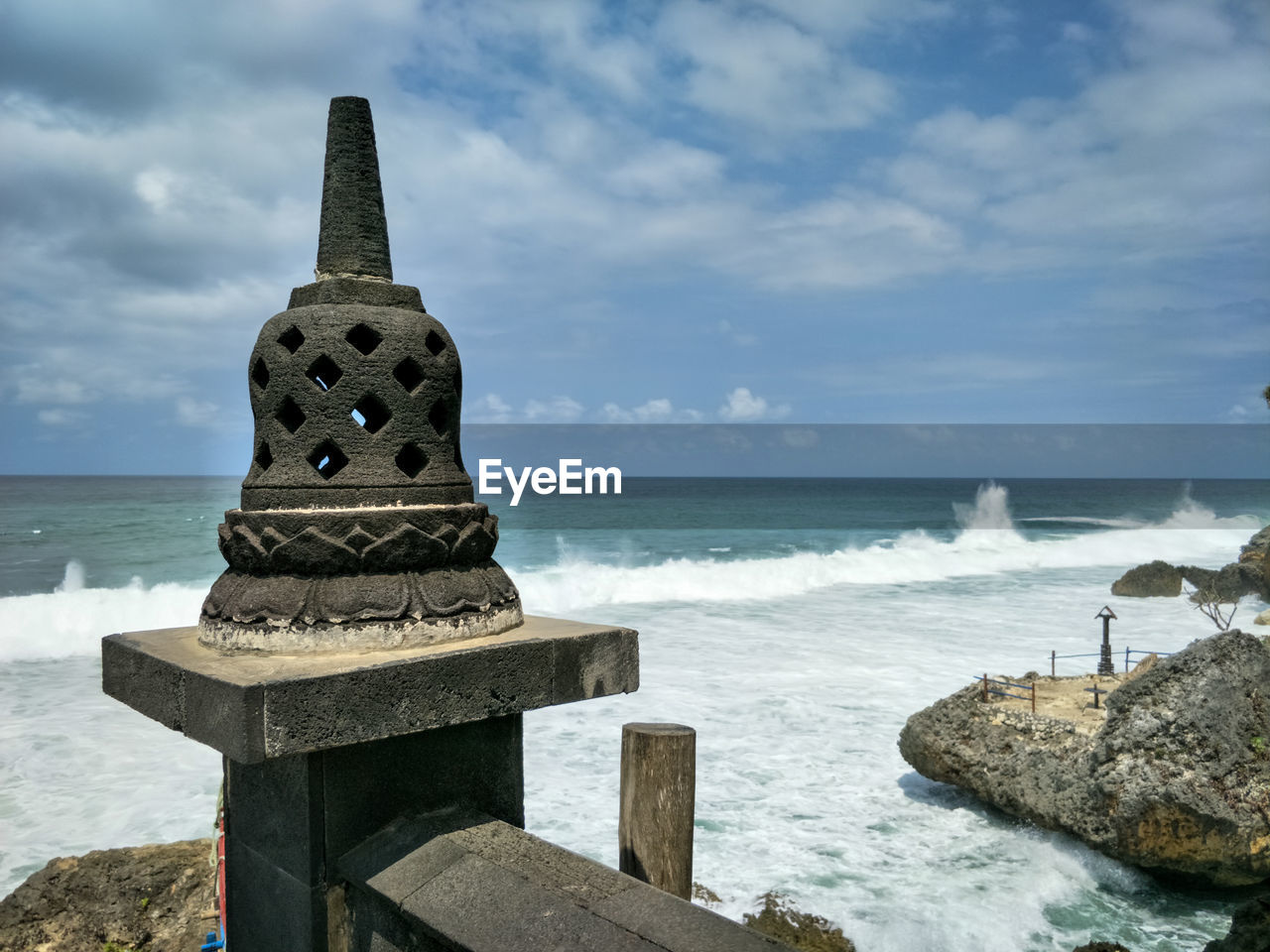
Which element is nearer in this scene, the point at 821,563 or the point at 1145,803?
the point at 1145,803

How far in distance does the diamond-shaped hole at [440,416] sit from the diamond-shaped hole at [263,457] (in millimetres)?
543

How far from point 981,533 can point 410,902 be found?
63544 mm

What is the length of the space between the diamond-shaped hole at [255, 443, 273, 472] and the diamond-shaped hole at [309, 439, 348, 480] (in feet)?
0.62

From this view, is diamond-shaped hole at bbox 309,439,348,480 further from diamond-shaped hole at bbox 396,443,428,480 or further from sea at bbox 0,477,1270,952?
sea at bbox 0,477,1270,952

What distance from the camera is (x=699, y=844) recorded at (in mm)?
11633

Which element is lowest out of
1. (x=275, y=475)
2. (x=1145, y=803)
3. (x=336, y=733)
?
(x=1145, y=803)

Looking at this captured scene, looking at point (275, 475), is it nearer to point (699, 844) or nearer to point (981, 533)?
point (699, 844)

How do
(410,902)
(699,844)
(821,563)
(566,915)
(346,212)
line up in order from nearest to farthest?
(566,915) < (410,902) < (346,212) < (699,844) < (821,563)

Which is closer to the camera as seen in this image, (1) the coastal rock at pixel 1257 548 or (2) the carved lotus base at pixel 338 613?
(2) the carved lotus base at pixel 338 613

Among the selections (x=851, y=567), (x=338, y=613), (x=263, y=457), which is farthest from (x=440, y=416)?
(x=851, y=567)

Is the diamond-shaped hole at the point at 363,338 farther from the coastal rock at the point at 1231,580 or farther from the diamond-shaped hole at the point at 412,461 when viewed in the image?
the coastal rock at the point at 1231,580

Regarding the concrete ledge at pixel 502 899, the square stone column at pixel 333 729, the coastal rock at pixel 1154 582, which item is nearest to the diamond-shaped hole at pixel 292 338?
the square stone column at pixel 333 729

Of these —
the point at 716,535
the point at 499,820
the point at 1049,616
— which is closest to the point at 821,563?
the point at 1049,616

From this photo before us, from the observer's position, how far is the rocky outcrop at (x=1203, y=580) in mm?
30438
